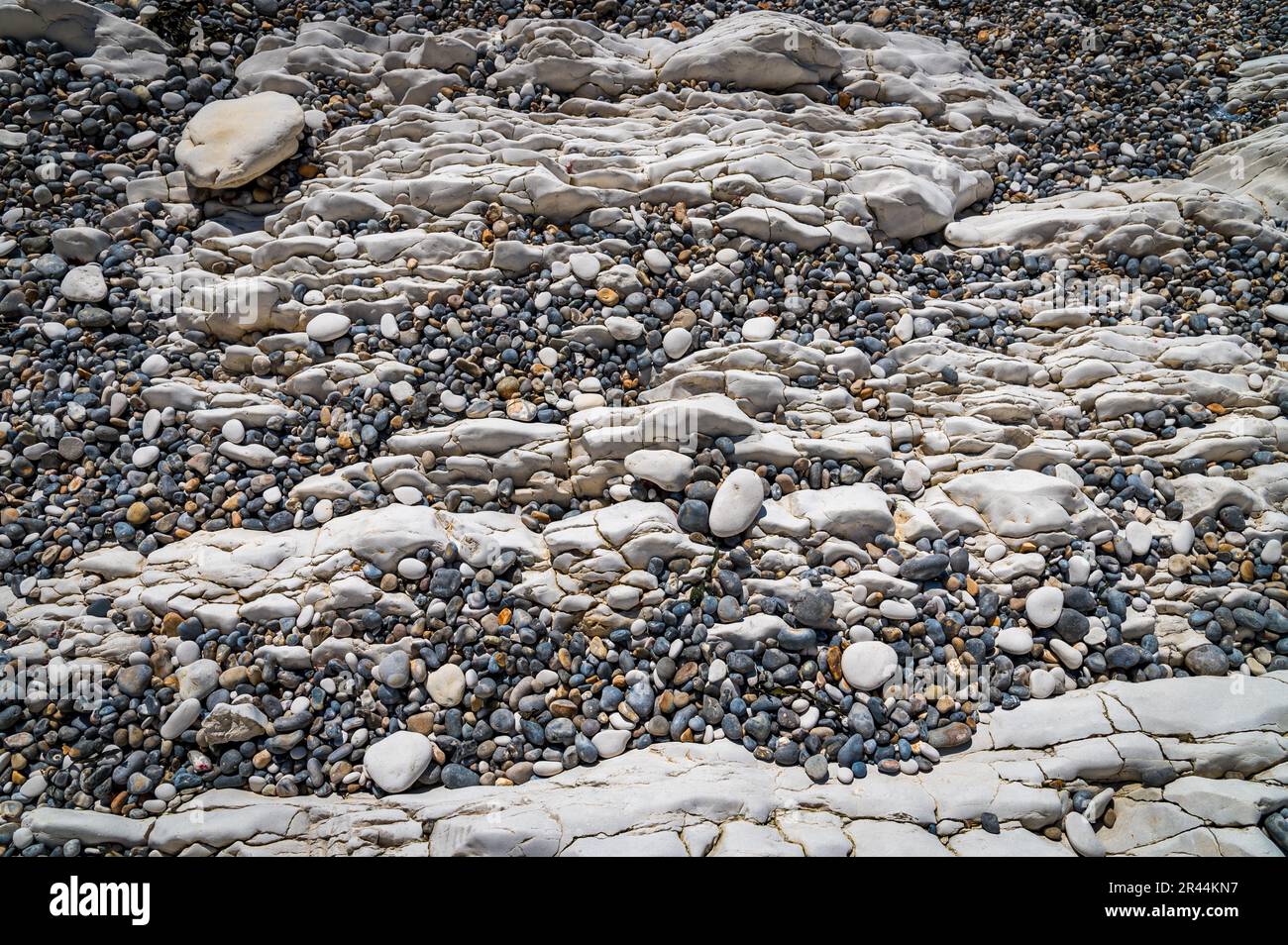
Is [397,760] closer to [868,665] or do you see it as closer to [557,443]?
[557,443]

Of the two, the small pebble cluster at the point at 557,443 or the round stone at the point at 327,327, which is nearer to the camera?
the small pebble cluster at the point at 557,443

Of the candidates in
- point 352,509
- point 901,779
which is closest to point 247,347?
point 352,509

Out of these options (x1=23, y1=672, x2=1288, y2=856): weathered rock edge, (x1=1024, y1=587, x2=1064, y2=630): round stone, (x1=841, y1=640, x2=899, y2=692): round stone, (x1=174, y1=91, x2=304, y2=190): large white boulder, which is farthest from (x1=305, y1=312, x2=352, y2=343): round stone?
(x1=1024, y1=587, x2=1064, y2=630): round stone

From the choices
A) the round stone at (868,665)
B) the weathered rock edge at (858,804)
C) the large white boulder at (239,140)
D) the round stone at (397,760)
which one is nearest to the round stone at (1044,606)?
the weathered rock edge at (858,804)

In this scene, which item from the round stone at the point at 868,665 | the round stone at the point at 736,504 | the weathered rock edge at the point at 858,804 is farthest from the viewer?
the round stone at the point at 736,504

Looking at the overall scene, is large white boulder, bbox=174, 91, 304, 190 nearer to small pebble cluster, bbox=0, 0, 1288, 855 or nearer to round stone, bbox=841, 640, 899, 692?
small pebble cluster, bbox=0, 0, 1288, 855

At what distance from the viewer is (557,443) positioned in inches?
170

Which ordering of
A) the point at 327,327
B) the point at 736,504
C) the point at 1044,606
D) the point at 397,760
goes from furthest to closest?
1. the point at 327,327
2. the point at 736,504
3. the point at 1044,606
4. the point at 397,760

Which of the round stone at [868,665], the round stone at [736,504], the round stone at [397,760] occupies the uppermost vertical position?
the round stone at [736,504]

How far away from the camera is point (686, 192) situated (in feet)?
17.1

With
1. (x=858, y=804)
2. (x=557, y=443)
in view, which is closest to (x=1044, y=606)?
(x=858, y=804)

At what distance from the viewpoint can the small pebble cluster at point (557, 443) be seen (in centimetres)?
→ 362

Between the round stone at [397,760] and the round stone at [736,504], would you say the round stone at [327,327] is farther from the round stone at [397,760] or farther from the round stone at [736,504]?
the round stone at [736,504]

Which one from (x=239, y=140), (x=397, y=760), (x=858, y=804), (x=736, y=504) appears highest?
(x=239, y=140)
